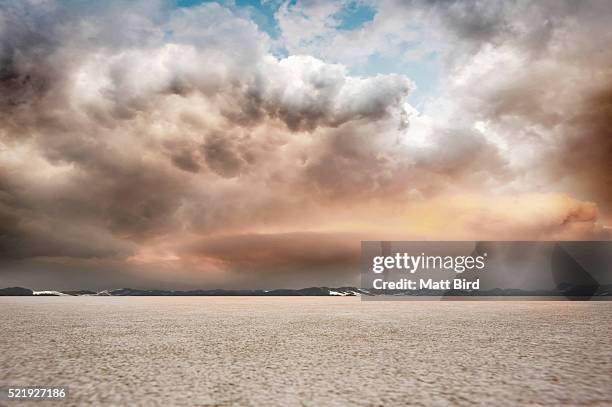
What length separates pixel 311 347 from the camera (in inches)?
547

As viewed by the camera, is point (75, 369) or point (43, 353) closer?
point (75, 369)

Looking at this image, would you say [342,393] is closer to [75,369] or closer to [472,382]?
[472,382]

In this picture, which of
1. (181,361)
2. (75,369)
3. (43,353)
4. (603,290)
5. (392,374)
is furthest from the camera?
(603,290)

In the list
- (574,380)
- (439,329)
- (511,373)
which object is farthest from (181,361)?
(439,329)

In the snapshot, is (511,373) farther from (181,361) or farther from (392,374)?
(181,361)

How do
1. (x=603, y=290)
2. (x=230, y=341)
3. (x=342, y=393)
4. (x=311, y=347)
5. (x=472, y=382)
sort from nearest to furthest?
(x=342, y=393)
(x=472, y=382)
(x=311, y=347)
(x=230, y=341)
(x=603, y=290)

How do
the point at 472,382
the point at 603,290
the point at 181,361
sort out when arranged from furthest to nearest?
the point at 603,290 < the point at 181,361 < the point at 472,382

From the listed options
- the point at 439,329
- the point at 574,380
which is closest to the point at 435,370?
the point at 574,380

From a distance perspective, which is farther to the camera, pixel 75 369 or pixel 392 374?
pixel 75 369

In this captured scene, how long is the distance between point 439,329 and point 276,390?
13.2 metres

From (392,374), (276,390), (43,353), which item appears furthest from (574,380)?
(43,353)

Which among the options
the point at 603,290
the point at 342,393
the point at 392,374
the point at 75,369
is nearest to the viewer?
the point at 342,393

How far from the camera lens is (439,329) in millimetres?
19391

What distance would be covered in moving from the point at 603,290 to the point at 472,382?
16757 centimetres
